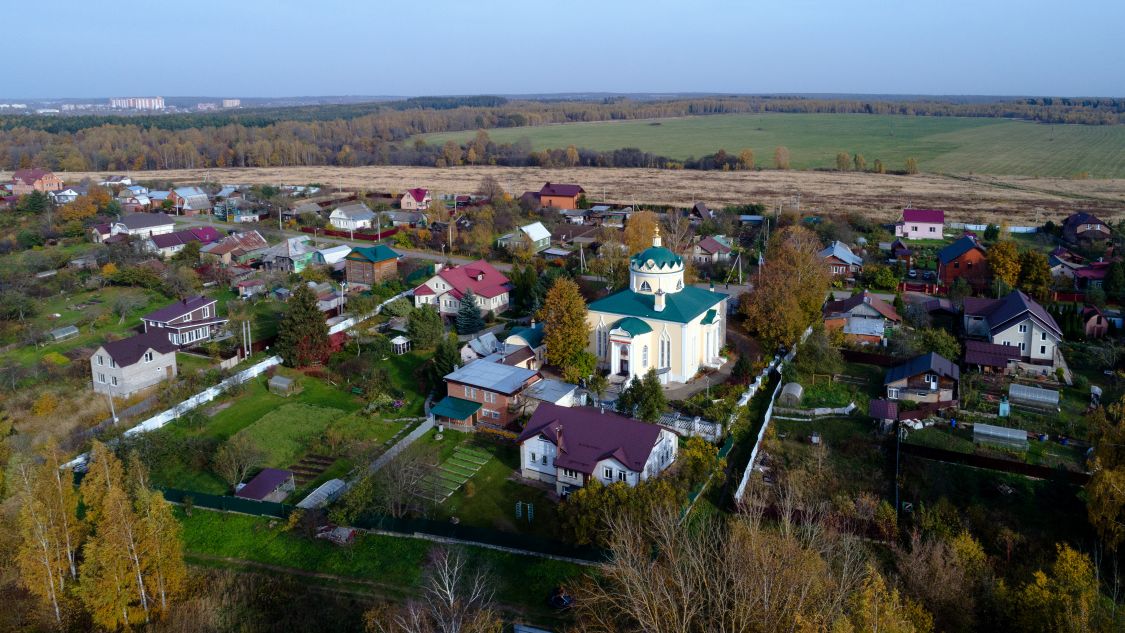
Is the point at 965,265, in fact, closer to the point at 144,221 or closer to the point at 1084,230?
the point at 1084,230

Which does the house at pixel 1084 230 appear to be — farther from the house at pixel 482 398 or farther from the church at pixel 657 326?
the house at pixel 482 398

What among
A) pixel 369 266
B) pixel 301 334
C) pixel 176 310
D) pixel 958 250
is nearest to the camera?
pixel 301 334

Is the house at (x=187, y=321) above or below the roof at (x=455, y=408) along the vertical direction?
above

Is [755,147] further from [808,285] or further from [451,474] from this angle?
[451,474]

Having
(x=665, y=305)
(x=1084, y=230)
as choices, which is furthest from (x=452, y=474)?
(x=1084, y=230)

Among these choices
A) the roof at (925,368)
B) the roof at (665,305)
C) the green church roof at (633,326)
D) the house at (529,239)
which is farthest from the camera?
the house at (529,239)

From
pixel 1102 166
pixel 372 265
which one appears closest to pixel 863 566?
A: pixel 372 265

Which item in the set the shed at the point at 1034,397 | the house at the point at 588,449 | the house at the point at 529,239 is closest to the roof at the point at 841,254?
the shed at the point at 1034,397

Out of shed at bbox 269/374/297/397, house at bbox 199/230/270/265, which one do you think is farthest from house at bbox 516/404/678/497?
house at bbox 199/230/270/265
